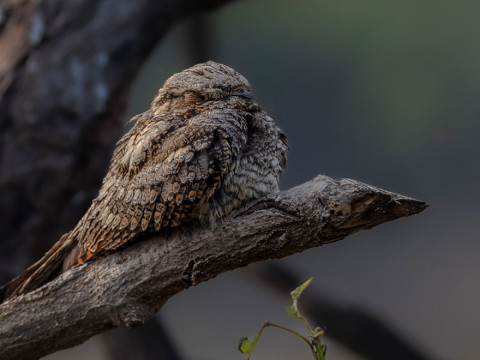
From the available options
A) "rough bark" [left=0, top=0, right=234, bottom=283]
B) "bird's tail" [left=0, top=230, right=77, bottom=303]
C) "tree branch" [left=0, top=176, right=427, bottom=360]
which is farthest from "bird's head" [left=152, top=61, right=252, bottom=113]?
"rough bark" [left=0, top=0, right=234, bottom=283]

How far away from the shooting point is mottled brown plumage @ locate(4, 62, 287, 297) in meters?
1.59

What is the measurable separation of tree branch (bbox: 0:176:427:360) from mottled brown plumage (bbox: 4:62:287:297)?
7cm

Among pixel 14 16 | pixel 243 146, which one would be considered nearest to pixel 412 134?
pixel 243 146

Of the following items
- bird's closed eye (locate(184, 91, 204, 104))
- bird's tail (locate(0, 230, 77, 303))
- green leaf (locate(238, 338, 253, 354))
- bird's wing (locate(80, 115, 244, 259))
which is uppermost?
bird's closed eye (locate(184, 91, 204, 104))

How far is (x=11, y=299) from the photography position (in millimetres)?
1837

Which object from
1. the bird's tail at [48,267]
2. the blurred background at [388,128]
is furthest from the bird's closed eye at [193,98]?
the blurred background at [388,128]

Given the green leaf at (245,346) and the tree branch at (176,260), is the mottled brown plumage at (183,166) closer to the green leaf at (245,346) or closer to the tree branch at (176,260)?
the tree branch at (176,260)

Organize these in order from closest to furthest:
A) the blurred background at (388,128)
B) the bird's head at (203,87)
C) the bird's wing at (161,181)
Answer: the bird's wing at (161,181) < the bird's head at (203,87) < the blurred background at (388,128)

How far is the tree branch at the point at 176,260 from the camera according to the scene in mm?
1469

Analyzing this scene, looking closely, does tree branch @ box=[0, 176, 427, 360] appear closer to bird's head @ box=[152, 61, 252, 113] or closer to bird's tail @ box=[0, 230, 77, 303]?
bird's tail @ box=[0, 230, 77, 303]

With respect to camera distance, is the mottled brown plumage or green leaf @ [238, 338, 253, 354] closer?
green leaf @ [238, 338, 253, 354]

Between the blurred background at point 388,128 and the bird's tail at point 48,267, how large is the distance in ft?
4.55

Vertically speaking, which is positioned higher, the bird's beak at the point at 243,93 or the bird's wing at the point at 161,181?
the bird's beak at the point at 243,93

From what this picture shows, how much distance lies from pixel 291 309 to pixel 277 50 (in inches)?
83.6
